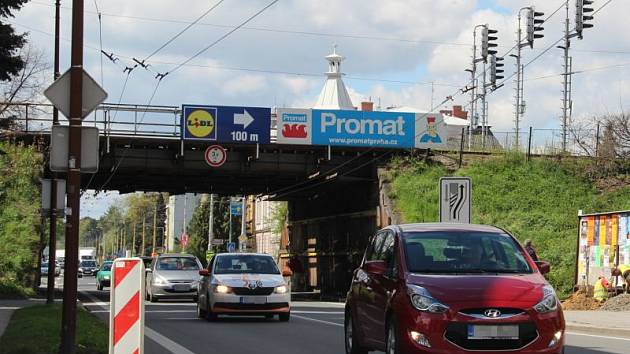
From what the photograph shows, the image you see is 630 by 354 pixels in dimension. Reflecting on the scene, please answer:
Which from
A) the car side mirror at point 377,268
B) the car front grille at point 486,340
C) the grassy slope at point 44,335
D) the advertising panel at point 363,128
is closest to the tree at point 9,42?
the grassy slope at point 44,335

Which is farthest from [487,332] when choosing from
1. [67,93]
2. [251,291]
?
[251,291]

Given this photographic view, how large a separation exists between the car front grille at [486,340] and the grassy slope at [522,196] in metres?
27.4

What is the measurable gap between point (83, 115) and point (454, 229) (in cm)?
Result: 487

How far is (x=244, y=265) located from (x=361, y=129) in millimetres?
19665

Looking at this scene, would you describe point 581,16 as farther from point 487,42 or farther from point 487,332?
point 487,332

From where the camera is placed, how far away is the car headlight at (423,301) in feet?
32.7

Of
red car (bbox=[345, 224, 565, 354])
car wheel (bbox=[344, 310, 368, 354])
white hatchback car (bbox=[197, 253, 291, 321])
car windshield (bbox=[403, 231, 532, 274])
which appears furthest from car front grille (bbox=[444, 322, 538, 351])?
white hatchback car (bbox=[197, 253, 291, 321])

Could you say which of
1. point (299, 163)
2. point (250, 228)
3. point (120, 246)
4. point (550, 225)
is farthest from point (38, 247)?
point (120, 246)

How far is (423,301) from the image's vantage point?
33.1 feet

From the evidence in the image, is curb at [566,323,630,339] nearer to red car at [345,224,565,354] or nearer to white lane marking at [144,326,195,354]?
red car at [345,224,565,354]

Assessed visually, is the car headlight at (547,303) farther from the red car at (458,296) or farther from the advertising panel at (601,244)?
the advertising panel at (601,244)

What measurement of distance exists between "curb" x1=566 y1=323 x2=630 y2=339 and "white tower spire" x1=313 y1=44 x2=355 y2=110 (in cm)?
8884

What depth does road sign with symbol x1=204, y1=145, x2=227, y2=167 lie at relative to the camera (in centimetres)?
4066

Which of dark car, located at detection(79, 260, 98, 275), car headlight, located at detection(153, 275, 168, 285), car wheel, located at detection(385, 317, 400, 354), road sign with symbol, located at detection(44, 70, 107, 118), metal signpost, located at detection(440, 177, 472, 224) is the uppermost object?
road sign with symbol, located at detection(44, 70, 107, 118)
